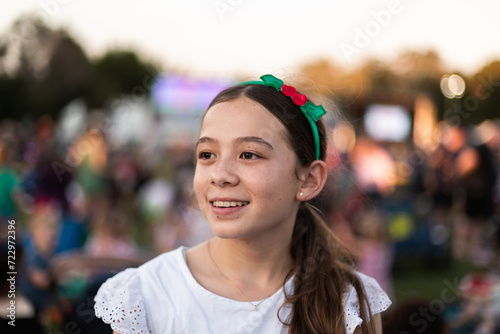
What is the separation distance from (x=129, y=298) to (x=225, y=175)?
20.3 inches

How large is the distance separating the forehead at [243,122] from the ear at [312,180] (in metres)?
0.20

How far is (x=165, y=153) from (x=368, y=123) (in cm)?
608

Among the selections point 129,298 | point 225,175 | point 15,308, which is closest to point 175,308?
point 129,298

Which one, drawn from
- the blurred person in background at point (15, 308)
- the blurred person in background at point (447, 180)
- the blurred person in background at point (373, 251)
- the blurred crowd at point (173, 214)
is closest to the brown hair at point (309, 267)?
the blurred crowd at point (173, 214)

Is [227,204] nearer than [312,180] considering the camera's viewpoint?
Yes

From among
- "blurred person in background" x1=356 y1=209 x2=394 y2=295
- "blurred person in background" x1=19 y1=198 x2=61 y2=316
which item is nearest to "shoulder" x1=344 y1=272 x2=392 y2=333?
"blurred person in background" x1=19 y1=198 x2=61 y2=316

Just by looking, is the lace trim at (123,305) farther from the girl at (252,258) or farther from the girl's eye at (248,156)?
the girl's eye at (248,156)

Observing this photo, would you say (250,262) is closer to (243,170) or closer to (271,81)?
(243,170)

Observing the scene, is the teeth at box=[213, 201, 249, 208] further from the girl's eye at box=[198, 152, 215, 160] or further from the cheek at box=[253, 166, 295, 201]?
the girl's eye at box=[198, 152, 215, 160]

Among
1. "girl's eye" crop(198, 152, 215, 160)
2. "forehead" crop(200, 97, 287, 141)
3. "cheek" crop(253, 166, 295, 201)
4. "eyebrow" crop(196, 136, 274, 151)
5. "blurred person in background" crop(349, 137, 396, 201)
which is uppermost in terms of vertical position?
"forehead" crop(200, 97, 287, 141)

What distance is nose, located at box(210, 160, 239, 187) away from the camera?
1551 millimetres

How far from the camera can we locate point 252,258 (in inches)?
68.9

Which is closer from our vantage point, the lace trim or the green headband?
the lace trim

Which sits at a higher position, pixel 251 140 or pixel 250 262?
pixel 251 140
